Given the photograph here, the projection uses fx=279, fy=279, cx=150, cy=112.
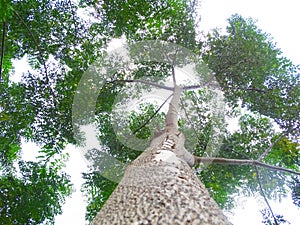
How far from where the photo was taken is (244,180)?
6621mm

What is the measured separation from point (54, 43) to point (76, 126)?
6.04ft

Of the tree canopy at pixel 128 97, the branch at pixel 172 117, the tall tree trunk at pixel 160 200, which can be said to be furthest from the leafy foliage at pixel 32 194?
the tall tree trunk at pixel 160 200

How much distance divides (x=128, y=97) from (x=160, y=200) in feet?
18.3

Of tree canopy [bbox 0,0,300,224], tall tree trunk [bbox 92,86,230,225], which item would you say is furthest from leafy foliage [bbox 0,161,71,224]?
tall tree trunk [bbox 92,86,230,225]

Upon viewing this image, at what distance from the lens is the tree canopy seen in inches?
212

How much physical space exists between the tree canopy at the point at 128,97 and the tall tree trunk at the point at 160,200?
3240 millimetres

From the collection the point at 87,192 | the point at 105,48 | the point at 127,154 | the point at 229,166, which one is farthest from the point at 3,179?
the point at 229,166

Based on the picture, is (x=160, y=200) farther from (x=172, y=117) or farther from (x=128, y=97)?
(x=128, y=97)

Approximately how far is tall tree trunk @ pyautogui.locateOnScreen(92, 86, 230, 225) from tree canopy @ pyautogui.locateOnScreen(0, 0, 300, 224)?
3.24 metres

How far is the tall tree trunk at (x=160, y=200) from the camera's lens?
5.36 ft

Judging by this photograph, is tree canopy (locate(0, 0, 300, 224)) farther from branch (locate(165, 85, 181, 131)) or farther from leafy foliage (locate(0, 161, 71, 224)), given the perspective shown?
branch (locate(165, 85, 181, 131))

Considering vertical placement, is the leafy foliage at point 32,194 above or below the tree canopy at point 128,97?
below

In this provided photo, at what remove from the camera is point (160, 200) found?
182 cm

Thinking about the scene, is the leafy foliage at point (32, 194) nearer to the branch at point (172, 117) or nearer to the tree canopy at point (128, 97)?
the tree canopy at point (128, 97)
